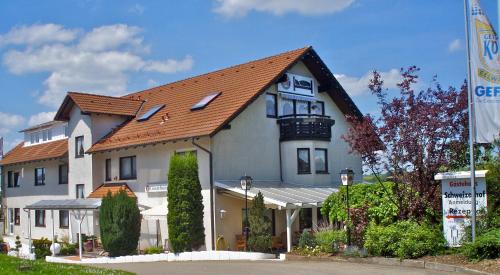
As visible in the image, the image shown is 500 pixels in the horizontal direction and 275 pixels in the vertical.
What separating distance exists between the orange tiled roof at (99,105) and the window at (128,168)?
10.3 feet

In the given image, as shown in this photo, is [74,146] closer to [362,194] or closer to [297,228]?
[297,228]

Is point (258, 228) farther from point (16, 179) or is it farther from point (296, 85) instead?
point (16, 179)

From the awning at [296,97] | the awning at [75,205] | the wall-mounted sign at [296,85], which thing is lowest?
the awning at [75,205]

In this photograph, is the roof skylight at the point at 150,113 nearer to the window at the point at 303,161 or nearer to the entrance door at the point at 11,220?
the window at the point at 303,161

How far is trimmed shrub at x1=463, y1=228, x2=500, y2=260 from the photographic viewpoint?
15.1 m

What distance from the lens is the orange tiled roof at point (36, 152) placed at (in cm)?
3612

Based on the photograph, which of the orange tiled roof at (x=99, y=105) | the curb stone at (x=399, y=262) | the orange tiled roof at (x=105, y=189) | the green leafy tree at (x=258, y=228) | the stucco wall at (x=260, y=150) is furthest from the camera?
the orange tiled roof at (x=99, y=105)

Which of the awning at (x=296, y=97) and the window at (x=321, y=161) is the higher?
the awning at (x=296, y=97)

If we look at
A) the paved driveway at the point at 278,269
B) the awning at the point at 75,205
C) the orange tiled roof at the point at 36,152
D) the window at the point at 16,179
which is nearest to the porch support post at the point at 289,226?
the paved driveway at the point at 278,269

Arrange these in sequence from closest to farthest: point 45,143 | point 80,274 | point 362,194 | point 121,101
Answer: point 80,274
point 362,194
point 121,101
point 45,143

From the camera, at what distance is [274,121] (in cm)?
2808

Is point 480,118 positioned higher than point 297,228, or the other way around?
point 480,118

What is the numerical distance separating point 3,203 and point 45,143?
740 centimetres

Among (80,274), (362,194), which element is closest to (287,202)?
(362,194)
